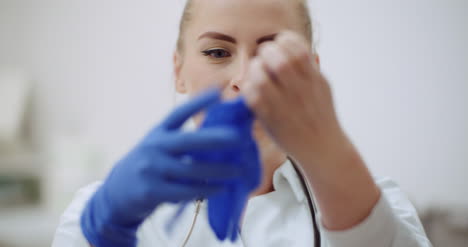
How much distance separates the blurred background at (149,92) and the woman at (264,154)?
68 centimetres

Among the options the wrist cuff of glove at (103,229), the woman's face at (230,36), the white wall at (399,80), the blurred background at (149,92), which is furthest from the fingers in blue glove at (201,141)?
the white wall at (399,80)

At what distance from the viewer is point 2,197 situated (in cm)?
177

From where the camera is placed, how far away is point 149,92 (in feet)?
5.60

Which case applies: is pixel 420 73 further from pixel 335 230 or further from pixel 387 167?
pixel 335 230

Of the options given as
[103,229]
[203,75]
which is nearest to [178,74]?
[203,75]

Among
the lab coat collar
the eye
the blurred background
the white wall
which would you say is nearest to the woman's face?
the eye

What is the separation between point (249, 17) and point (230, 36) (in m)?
0.04

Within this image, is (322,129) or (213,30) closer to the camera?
(322,129)

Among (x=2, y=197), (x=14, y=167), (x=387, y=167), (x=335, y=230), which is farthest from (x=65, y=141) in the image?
(x=335, y=230)

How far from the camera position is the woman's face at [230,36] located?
0.59m

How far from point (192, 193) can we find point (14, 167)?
1.63 m

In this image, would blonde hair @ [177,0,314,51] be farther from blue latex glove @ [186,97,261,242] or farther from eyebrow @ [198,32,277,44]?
blue latex glove @ [186,97,261,242]

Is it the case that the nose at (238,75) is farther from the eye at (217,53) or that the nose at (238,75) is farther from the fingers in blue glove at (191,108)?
the fingers in blue glove at (191,108)

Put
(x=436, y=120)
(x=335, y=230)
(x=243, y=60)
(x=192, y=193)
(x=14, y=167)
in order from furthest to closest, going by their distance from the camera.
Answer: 1. (x=14, y=167)
2. (x=436, y=120)
3. (x=243, y=60)
4. (x=335, y=230)
5. (x=192, y=193)
